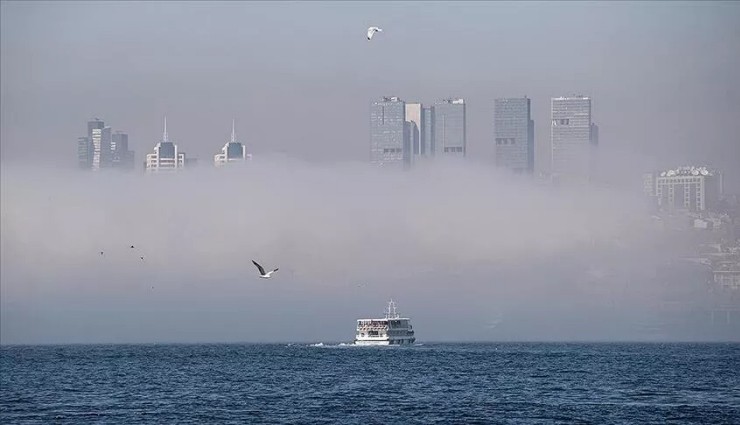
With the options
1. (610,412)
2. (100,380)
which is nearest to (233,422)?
(610,412)

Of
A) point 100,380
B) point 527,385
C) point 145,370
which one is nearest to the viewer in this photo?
point 527,385

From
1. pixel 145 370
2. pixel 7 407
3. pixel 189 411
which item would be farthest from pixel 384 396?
pixel 145 370

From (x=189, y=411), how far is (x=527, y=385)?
47.3 meters

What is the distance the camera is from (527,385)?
149 meters

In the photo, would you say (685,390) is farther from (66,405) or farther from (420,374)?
(66,405)

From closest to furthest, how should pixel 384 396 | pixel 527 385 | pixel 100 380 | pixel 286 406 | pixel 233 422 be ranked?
pixel 233 422, pixel 286 406, pixel 384 396, pixel 527 385, pixel 100 380

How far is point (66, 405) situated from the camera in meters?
123

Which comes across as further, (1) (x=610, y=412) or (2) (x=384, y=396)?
(2) (x=384, y=396)

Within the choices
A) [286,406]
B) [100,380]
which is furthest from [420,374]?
[286,406]

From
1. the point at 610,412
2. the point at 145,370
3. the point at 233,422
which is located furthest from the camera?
the point at 145,370

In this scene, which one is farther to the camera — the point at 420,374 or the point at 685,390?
the point at 420,374

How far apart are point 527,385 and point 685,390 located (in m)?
18.4

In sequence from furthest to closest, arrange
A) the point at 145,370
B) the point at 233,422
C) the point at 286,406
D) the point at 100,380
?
1. the point at 145,370
2. the point at 100,380
3. the point at 286,406
4. the point at 233,422

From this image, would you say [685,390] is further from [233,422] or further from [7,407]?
[7,407]
